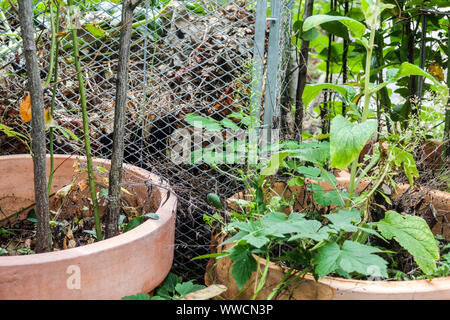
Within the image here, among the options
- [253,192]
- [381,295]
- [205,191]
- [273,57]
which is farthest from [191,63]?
[381,295]

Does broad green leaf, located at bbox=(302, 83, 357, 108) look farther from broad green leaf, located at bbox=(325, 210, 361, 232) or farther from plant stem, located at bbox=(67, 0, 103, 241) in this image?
plant stem, located at bbox=(67, 0, 103, 241)

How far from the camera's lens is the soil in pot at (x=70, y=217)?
139cm

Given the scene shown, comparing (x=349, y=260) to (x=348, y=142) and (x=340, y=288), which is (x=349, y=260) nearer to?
(x=340, y=288)

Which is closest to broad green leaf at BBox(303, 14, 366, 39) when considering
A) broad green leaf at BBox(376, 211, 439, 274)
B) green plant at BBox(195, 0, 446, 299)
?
green plant at BBox(195, 0, 446, 299)

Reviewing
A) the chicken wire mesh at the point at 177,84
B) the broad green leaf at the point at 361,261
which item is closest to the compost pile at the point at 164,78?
the chicken wire mesh at the point at 177,84

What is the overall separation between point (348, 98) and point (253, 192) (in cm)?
39

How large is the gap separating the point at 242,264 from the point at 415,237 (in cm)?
43

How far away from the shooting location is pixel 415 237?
3.59ft

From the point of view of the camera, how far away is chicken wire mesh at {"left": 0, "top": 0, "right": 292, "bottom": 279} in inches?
62.1

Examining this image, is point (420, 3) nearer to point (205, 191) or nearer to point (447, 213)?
point (447, 213)

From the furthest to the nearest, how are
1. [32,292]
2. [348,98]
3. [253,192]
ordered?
[253,192]
[348,98]
[32,292]

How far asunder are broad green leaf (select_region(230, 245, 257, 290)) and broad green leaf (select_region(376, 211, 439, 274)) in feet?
1.11

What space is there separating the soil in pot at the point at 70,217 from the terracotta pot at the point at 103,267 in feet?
0.33

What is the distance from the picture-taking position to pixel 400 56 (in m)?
1.86
